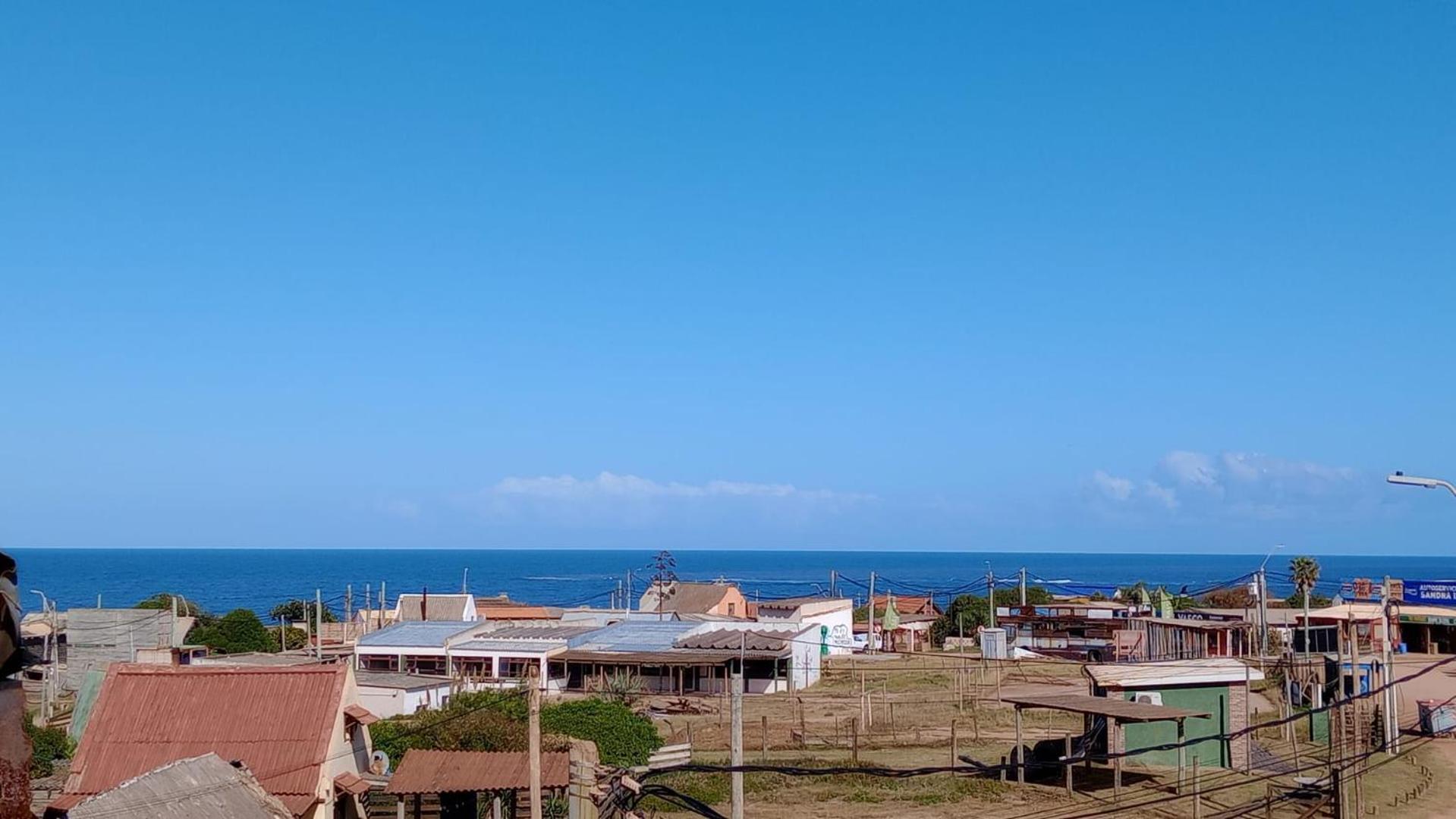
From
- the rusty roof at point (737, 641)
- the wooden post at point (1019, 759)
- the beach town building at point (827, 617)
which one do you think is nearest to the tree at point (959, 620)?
the beach town building at point (827, 617)

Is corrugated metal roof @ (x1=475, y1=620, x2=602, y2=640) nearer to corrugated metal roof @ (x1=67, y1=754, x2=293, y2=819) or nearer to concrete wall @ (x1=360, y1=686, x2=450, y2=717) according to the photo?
concrete wall @ (x1=360, y1=686, x2=450, y2=717)

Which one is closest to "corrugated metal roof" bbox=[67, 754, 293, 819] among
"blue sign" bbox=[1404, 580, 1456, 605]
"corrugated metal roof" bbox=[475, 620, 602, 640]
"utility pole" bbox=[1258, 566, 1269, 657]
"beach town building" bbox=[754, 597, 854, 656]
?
"corrugated metal roof" bbox=[475, 620, 602, 640]

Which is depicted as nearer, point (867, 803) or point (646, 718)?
point (867, 803)


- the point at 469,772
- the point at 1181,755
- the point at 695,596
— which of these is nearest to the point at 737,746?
the point at 469,772

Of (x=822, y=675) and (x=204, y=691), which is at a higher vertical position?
(x=204, y=691)

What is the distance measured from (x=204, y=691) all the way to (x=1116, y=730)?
2125cm

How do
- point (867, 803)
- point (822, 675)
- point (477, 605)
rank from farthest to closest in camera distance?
point (477, 605) → point (822, 675) → point (867, 803)

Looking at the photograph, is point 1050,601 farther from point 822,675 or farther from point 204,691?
point 204,691

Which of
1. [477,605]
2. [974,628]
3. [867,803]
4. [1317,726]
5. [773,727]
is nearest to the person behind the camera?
[867,803]

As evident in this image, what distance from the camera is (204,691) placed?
70.6 feet

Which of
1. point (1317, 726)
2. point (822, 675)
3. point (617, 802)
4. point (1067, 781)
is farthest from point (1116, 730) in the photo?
point (822, 675)

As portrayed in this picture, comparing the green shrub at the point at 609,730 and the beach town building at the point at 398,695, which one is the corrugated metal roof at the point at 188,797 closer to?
the green shrub at the point at 609,730

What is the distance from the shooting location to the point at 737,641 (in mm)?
51406

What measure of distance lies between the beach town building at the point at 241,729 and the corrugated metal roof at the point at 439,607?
48.9m
